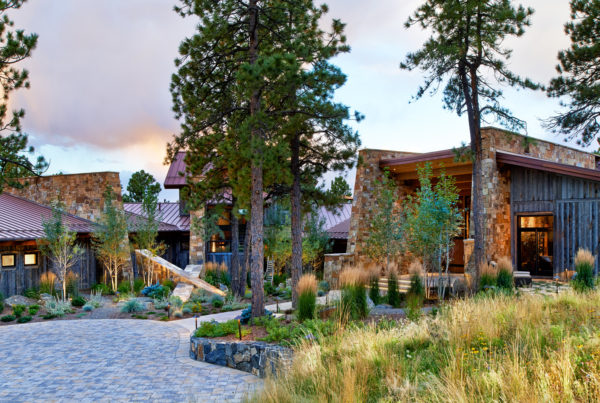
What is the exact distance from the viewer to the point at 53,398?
6410mm

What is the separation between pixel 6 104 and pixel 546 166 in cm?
1449

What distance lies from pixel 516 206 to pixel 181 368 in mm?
12203

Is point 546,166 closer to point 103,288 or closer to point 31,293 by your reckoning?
point 103,288

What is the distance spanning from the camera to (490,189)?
15.4m

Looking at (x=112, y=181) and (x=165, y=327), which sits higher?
(x=112, y=181)

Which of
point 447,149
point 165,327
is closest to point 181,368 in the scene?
point 165,327

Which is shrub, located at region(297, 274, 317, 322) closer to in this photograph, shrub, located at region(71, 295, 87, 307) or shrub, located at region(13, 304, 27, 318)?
shrub, located at region(13, 304, 27, 318)

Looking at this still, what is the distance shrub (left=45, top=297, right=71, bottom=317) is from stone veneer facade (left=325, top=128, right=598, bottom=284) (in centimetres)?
860

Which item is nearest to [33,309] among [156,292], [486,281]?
[156,292]

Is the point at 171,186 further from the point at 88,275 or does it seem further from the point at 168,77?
the point at 168,77

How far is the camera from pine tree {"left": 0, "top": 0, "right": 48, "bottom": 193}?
33.3ft

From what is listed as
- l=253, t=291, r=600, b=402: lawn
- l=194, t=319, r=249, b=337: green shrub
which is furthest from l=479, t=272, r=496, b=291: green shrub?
l=194, t=319, r=249, b=337: green shrub

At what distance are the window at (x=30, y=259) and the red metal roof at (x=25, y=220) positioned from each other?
0.83m

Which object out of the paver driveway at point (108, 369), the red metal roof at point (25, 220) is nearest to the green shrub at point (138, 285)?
the red metal roof at point (25, 220)
